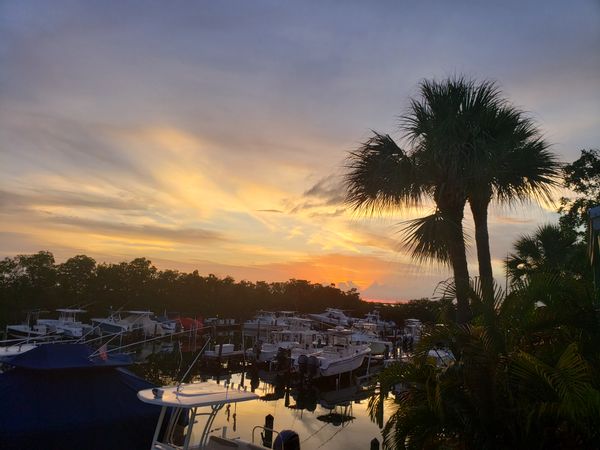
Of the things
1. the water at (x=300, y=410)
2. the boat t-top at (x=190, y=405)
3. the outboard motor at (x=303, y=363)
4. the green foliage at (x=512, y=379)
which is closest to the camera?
the green foliage at (x=512, y=379)

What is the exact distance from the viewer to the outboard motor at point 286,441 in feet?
34.2

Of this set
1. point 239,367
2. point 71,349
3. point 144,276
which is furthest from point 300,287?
point 71,349

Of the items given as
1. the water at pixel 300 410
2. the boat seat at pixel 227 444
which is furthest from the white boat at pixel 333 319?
the boat seat at pixel 227 444

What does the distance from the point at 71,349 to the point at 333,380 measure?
24318 mm

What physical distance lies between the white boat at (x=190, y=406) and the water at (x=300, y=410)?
78 centimetres

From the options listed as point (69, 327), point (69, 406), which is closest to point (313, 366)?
point (69, 406)

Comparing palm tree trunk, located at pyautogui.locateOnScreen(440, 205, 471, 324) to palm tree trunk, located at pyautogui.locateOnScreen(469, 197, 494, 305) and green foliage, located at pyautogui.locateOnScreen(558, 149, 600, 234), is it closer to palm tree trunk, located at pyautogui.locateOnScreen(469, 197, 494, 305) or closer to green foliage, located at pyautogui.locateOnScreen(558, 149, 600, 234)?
palm tree trunk, located at pyautogui.locateOnScreen(469, 197, 494, 305)

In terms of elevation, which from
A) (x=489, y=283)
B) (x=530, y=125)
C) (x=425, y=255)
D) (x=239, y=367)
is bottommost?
(x=239, y=367)

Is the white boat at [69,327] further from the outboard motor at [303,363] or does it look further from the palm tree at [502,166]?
the palm tree at [502,166]

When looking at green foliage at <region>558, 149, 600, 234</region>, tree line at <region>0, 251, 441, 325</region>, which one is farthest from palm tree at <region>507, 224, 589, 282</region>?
tree line at <region>0, 251, 441, 325</region>

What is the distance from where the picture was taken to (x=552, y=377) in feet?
20.4

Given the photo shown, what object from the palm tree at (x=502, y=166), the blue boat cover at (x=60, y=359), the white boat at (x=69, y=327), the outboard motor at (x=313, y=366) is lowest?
the outboard motor at (x=313, y=366)

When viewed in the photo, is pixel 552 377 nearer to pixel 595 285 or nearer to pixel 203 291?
pixel 595 285

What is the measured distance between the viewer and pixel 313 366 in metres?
30.6
